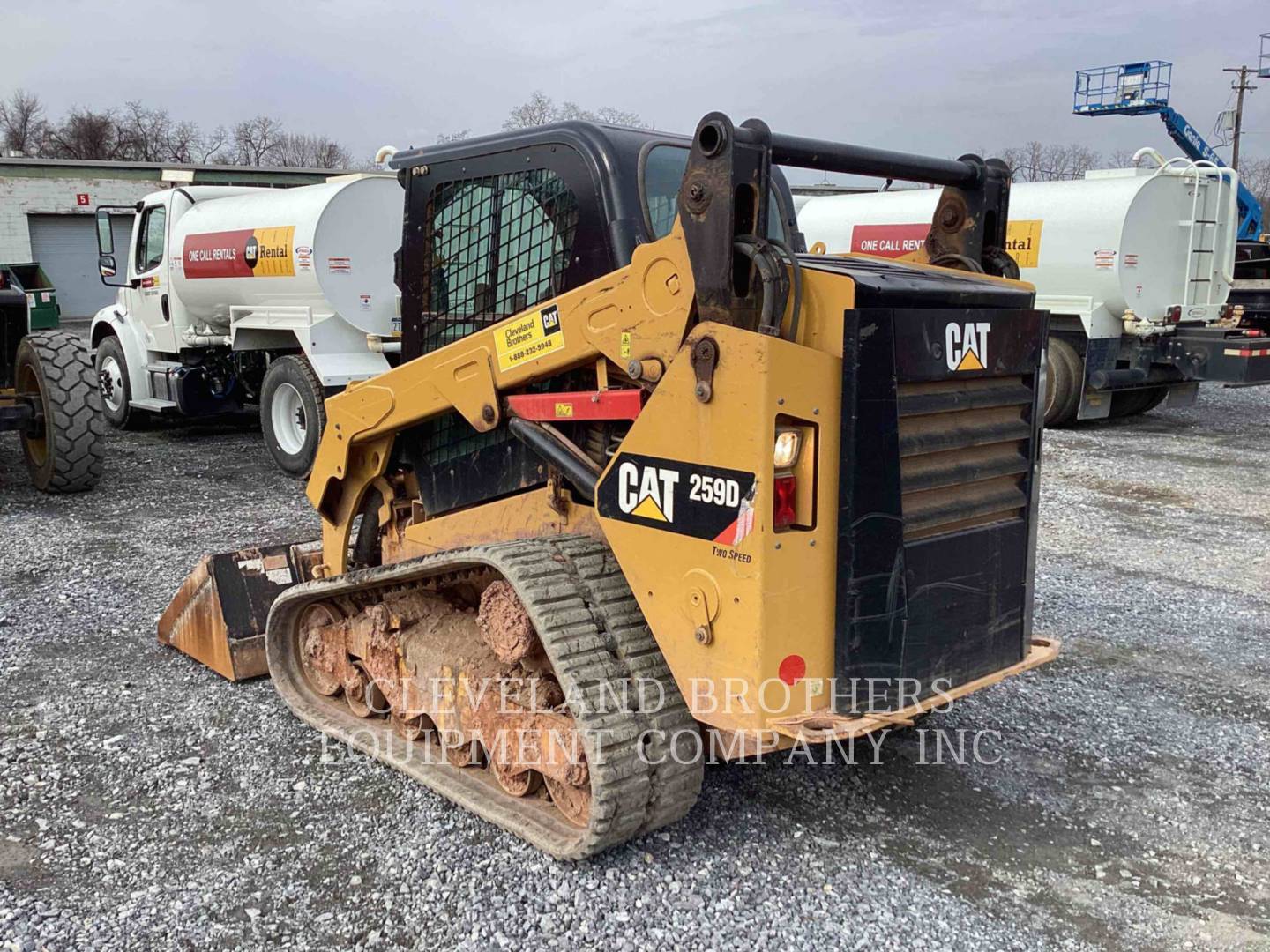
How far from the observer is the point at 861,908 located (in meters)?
3.11

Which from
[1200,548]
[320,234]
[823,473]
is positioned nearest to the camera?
[823,473]

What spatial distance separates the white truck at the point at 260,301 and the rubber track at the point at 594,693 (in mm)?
6324

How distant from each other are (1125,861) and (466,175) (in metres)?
3.13

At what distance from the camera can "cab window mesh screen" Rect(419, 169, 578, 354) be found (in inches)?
142

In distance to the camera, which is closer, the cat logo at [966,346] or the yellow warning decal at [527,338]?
the cat logo at [966,346]

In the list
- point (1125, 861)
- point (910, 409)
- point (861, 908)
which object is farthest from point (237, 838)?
point (1125, 861)

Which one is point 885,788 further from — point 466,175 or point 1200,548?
point 1200,548

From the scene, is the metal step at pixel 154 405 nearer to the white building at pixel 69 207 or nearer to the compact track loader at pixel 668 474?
the compact track loader at pixel 668 474

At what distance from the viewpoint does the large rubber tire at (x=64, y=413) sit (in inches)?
Result: 319

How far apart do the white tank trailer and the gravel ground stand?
672 centimetres

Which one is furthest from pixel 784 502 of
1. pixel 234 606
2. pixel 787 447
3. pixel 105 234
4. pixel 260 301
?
pixel 105 234

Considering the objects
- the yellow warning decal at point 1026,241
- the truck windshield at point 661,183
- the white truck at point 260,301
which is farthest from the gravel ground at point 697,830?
the yellow warning decal at point 1026,241

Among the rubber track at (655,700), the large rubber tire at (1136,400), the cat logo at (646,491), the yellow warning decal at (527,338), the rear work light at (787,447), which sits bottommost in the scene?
the large rubber tire at (1136,400)

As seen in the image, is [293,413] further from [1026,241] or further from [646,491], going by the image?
[1026,241]
